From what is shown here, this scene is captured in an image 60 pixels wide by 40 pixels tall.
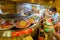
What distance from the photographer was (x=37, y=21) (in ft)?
2.85

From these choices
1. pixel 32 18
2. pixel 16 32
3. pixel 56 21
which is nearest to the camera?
pixel 16 32

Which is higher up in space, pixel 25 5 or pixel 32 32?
pixel 25 5

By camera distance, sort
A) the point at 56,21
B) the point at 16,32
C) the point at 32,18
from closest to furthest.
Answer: the point at 16,32 → the point at 32,18 → the point at 56,21

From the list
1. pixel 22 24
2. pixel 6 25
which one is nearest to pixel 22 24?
pixel 22 24

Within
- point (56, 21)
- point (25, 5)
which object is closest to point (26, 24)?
point (25, 5)

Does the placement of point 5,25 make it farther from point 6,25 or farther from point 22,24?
point 22,24

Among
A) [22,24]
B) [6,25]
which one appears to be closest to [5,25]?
[6,25]

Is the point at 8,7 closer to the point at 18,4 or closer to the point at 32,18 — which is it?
the point at 18,4

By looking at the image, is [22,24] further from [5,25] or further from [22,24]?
[5,25]

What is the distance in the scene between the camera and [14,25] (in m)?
0.77

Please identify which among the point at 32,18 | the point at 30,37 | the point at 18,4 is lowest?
the point at 30,37

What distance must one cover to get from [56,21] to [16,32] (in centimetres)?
59

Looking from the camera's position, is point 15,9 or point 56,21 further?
point 56,21

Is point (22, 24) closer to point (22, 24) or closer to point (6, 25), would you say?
point (22, 24)
